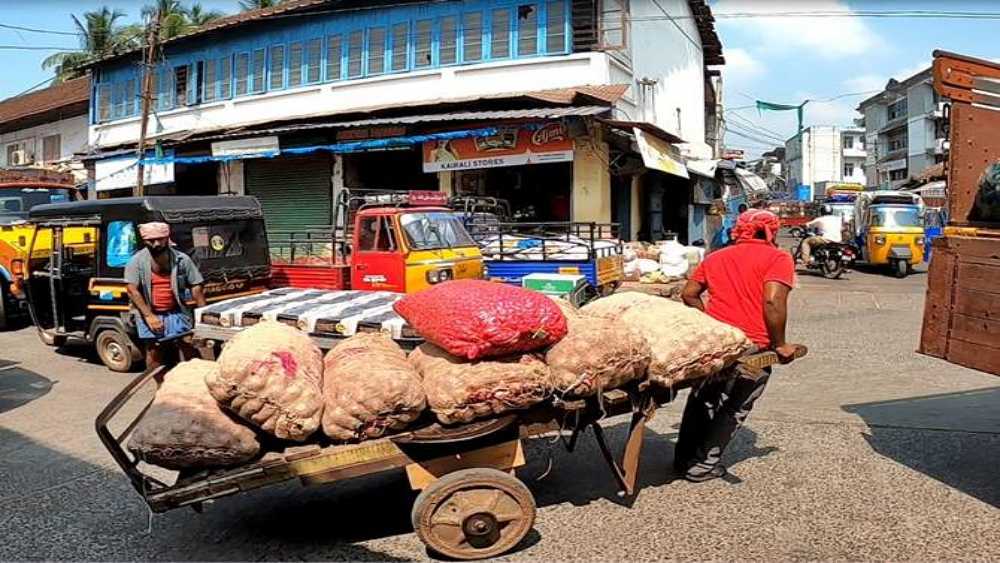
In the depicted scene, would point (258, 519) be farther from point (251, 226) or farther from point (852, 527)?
point (251, 226)

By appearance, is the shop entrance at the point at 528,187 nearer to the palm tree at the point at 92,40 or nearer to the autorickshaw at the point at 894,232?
the autorickshaw at the point at 894,232

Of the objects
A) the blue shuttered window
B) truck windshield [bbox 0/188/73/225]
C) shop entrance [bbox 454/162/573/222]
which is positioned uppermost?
the blue shuttered window

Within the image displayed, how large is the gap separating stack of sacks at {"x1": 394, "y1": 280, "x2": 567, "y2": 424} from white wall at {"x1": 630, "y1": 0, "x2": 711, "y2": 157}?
15.0m

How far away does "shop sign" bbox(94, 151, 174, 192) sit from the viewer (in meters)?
20.6

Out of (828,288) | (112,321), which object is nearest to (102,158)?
(112,321)

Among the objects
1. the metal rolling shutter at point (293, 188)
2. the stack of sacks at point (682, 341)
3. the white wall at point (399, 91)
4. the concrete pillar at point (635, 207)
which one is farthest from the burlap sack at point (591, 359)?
the metal rolling shutter at point (293, 188)

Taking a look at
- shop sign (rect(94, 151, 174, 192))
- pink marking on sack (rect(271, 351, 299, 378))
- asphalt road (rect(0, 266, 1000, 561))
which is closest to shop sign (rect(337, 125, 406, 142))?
shop sign (rect(94, 151, 174, 192))

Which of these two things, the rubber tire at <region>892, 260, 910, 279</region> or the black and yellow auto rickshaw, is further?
the rubber tire at <region>892, 260, 910, 279</region>

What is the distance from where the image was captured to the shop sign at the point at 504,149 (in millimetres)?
14375

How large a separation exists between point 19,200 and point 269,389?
13829 millimetres

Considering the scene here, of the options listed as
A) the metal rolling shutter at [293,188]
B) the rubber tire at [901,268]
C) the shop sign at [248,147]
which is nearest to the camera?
the shop sign at [248,147]

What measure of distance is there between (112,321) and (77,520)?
5.05 metres

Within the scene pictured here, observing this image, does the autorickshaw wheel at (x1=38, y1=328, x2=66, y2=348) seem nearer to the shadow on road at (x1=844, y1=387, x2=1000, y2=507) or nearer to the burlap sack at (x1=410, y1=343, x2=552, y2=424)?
the burlap sack at (x1=410, y1=343, x2=552, y2=424)

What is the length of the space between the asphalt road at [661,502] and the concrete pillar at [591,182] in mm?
8487
